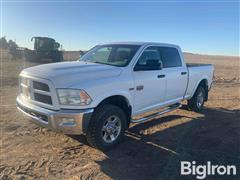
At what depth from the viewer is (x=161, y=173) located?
3.89m

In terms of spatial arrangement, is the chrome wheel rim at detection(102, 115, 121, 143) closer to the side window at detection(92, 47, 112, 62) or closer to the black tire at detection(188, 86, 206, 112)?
the side window at detection(92, 47, 112, 62)

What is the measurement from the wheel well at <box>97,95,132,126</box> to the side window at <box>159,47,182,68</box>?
5.40 ft

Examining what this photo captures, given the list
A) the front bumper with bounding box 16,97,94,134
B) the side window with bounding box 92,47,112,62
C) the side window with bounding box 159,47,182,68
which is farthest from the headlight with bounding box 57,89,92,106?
the side window with bounding box 159,47,182,68

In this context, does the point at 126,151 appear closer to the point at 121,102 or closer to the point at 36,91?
the point at 121,102

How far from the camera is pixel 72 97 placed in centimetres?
401

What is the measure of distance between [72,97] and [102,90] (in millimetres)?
537

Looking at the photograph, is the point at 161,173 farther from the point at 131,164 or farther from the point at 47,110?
the point at 47,110

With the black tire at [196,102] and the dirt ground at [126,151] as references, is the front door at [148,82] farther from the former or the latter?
the black tire at [196,102]

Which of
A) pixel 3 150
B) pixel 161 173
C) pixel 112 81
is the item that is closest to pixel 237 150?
pixel 161 173

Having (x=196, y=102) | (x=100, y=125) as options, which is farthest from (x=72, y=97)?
Result: (x=196, y=102)

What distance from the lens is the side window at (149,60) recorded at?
504 cm

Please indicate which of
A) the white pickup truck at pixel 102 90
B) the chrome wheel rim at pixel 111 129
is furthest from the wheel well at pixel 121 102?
the chrome wheel rim at pixel 111 129

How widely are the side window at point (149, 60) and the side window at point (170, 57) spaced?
22 centimetres

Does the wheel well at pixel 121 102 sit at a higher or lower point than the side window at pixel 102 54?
lower
